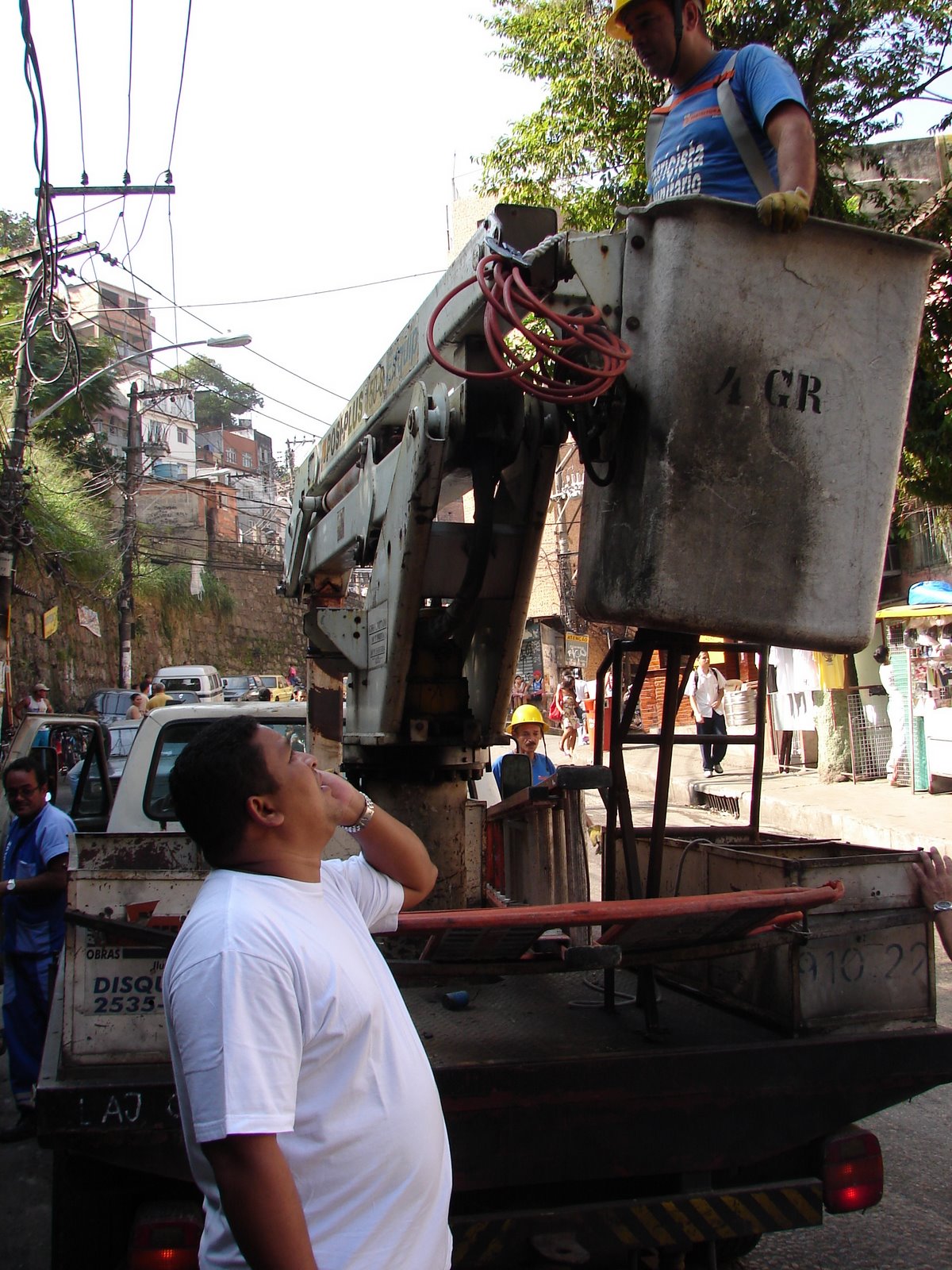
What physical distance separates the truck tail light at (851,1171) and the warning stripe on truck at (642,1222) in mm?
50

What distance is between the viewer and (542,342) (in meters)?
2.83

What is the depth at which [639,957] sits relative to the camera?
291cm

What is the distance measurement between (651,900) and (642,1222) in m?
0.83

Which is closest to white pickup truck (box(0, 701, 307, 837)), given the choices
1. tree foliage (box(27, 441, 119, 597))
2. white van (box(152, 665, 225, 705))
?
tree foliage (box(27, 441, 119, 597))

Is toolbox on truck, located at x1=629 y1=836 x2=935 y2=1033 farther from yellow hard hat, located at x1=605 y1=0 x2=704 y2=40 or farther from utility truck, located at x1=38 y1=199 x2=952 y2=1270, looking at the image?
yellow hard hat, located at x1=605 y1=0 x2=704 y2=40

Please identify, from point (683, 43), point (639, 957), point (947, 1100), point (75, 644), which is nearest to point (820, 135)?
point (683, 43)

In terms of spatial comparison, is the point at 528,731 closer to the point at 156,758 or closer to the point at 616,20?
the point at 156,758

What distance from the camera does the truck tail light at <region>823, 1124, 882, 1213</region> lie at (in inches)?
111

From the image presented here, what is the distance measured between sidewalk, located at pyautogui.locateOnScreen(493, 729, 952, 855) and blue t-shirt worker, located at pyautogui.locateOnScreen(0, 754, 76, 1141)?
13.2 ft

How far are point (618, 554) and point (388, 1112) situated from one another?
176 centimetres

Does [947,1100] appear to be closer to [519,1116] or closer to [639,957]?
[639,957]

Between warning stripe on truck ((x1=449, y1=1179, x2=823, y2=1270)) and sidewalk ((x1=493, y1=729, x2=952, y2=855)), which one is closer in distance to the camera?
warning stripe on truck ((x1=449, y1=1179, x2=823, y2=1270))

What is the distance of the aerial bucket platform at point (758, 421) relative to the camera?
9.18 feet

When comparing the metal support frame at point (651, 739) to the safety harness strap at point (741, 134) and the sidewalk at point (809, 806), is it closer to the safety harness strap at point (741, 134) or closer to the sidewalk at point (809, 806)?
the safety harness strap at point (741, 134)
